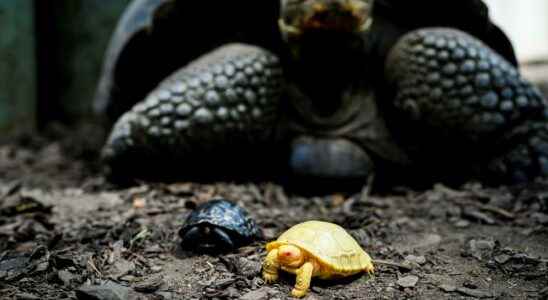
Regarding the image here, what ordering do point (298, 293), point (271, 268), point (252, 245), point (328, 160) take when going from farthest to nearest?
point (328, 160)
point (252, 245)
point (271, 268)
point (298, 293)

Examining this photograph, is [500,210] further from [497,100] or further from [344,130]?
[344,130]

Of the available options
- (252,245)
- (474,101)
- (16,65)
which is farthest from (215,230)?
(16,65)

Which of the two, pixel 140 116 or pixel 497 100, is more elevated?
pixel 497 100

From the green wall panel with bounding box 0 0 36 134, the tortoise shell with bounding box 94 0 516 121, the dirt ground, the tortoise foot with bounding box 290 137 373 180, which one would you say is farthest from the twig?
the green wall panel with bounding box 0 0 36 134

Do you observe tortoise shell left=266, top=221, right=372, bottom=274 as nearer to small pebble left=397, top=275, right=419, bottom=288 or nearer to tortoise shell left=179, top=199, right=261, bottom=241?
small pebble left=397, top=275, right=419, bottom=288

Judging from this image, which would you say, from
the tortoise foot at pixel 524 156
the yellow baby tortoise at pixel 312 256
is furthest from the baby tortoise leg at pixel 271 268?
the tortoise foot at pixel 524 156

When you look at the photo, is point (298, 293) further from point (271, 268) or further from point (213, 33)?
point (213, 33)

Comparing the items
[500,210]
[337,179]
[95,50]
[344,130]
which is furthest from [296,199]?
[95,50]
